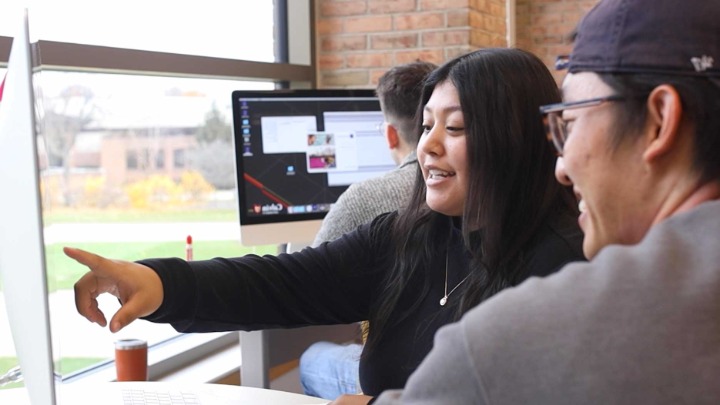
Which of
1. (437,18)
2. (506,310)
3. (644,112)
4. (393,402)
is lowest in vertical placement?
(393,402)

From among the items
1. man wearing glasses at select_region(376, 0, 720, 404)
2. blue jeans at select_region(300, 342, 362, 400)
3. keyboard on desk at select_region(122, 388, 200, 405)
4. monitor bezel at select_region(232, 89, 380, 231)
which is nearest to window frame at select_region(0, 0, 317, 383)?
monitor bezel at select_region(232, 89, 380, 231)

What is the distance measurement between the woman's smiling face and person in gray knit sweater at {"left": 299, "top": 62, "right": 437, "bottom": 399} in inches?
21.6

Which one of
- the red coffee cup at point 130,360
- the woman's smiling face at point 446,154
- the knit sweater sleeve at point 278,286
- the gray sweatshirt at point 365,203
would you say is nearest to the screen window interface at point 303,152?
the gray sweatshirt at point 365,203

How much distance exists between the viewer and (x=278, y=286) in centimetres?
175

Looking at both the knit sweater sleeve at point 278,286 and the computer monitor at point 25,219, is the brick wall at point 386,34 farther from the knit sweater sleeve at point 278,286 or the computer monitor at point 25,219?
the computer monitor at point 25,219

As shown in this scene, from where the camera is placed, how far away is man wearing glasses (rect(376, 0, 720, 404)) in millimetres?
776

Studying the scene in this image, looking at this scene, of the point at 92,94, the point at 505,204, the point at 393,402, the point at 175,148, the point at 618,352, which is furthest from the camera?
the point at 175,148

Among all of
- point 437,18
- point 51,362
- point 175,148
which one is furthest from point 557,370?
point 437,18

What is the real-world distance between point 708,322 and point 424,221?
105 centimetres

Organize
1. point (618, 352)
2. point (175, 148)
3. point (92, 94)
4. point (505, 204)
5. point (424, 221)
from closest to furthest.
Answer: point (618, 352), point (505, 204), point (424, 221), point (92, 94), point (175, 148)

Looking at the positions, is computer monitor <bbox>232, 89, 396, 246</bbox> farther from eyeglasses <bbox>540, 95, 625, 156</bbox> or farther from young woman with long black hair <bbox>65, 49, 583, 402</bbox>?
eyeglasses <bbox>540, 95, 625, 156</bbox>

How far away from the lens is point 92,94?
2850 millimetres

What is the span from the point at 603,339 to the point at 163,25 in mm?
2665

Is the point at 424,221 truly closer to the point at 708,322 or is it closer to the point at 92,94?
the point at 708,322
